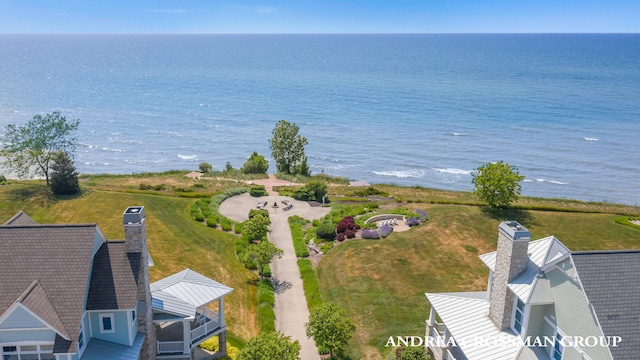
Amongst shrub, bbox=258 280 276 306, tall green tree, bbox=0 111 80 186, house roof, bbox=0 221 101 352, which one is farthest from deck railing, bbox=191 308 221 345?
tall green tree, bbox=0 111 80 186

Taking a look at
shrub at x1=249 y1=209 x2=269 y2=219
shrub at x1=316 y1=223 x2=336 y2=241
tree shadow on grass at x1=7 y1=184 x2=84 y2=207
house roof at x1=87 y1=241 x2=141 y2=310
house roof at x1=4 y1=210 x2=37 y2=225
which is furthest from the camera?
shrub at x1=249 y1=209 x2=269 y2=219

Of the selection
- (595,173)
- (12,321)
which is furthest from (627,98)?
(12,321)

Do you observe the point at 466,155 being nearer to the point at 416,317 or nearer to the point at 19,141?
the point at 416,317

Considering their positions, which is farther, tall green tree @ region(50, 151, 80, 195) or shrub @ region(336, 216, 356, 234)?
tall green tree @ region(50, 151, 80, 195)

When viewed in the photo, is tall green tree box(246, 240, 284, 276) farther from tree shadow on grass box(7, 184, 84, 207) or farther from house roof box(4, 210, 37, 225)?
tree shadow on grass box(7, 184, 84, 207)

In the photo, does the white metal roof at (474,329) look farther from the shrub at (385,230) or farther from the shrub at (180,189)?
the shrub at (180,189)

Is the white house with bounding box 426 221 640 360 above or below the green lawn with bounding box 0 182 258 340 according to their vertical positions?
above

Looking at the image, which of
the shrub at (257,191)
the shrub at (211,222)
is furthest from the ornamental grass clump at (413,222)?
the shrub at (257,191)
